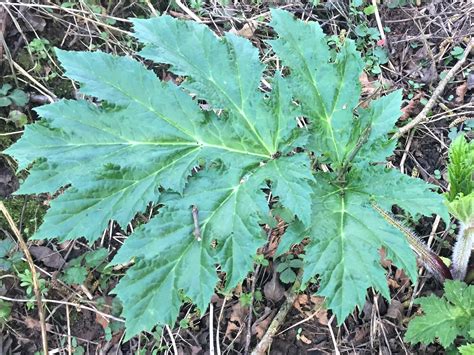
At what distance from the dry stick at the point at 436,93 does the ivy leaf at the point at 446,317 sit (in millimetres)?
1052

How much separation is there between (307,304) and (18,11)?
2.68 meters

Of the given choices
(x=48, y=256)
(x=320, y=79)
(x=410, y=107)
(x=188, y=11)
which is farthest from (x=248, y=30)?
(x=48, y=256)

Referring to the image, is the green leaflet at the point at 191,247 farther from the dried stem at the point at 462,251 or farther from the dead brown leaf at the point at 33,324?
the dead brown leaf at the point at 33,324

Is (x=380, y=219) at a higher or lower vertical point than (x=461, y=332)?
higher

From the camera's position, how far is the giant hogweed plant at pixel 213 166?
1.96m

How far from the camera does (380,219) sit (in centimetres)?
211

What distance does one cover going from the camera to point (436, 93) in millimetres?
3408

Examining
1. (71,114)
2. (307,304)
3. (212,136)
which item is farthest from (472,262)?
(71,114)

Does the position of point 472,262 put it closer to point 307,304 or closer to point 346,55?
point 307,304

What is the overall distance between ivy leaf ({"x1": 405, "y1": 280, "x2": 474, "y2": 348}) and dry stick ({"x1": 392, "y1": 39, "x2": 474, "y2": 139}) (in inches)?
41.4

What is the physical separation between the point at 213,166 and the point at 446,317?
4.56 feet

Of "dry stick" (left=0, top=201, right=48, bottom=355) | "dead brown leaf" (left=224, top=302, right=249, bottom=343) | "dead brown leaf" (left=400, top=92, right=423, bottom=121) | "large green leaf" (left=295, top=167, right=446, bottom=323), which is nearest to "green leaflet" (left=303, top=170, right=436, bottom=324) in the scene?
"large green leaf" (left=295, top=167, right=446, bottom=323)

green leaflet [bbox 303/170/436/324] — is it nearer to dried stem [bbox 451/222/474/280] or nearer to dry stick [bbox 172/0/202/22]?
dried stem [bbox 451/222/474/280]

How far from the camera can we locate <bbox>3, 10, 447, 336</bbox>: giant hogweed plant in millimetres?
1964
